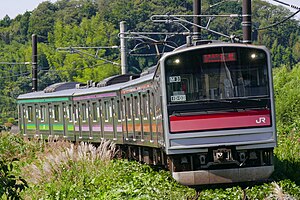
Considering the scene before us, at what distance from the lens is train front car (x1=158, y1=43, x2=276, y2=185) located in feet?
50.8

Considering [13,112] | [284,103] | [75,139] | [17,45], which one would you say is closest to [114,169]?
[75,139]

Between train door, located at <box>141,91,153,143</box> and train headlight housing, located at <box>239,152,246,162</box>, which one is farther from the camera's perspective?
train door, located at <box>141,91,153,143</box>

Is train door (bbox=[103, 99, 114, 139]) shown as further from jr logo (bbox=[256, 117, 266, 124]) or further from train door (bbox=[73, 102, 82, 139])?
jr logo (bbox=[256, 117, 266, 124])

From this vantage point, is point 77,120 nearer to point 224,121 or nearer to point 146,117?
point 146,117

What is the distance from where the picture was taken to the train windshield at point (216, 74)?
15.6 metres

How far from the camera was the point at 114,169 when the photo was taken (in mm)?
18891

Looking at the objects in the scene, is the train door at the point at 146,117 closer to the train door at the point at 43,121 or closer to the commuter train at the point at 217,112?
the commuter train at the point at 217,112

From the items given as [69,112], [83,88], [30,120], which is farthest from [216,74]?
[30,120]

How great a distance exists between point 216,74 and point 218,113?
726 millimetres

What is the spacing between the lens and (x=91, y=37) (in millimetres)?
88875

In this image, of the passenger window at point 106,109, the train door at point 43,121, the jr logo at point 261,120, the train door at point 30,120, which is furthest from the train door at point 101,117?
the jr logo at point 261,120

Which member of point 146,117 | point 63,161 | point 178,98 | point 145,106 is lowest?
point 63,161

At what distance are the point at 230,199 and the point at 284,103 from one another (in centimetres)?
1670

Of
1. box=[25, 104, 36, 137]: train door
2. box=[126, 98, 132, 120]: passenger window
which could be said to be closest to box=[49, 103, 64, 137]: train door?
box=[25, 104, 36, 137]: train door
